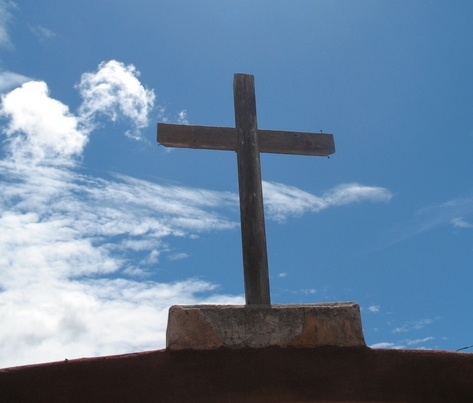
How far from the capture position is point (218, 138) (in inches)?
135

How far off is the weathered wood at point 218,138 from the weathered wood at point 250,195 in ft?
0.28

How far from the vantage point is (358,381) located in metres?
2.10

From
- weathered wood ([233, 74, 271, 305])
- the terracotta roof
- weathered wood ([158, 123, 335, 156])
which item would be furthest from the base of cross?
weathered wood ([158, 123, 335, 156])

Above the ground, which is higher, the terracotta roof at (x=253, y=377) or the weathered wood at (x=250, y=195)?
the weathered wood at (x=250, y=195)

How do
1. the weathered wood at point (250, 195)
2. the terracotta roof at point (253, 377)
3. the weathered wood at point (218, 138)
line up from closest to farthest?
the terracotta roof at point (253, 377) < the weathered wood at point (250, 195) < the weathered wood at point (218, 138)

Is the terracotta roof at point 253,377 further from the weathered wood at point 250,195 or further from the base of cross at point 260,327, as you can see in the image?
the weathered wood at point 250,195

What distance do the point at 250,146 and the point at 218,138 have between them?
24 cm

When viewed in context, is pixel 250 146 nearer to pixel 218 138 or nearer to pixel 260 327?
pixel 218 138

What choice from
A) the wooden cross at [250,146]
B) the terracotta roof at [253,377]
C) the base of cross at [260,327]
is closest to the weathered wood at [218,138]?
the wooden cross at [250,146]

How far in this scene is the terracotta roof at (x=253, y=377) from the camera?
5.99ft

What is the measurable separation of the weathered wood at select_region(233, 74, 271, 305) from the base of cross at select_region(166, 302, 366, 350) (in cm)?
59

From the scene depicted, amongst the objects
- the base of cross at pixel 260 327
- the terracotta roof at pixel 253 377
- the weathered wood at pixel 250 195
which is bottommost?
the terracotta roof at pixel 253 377

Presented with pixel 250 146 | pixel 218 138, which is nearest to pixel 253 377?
pixel 250 146

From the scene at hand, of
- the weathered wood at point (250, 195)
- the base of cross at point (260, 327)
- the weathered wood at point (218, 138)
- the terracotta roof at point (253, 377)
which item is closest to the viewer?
the terracotta roof at point (253, 377)
